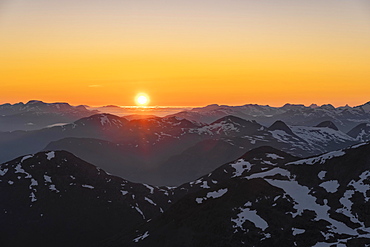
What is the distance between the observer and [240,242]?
365ft

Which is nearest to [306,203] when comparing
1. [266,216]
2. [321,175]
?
[266,216]

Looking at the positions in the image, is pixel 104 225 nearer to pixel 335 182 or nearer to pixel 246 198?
pixel 246 198

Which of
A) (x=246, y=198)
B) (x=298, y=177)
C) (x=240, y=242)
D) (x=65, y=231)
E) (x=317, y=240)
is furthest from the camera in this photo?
(x=65, y=231)

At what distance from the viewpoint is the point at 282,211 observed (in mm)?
120375

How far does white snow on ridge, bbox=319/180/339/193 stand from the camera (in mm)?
129587

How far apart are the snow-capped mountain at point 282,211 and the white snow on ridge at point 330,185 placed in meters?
0.34

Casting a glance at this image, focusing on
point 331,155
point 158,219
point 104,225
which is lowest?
point 104,225

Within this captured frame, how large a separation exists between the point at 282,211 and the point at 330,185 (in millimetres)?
25998

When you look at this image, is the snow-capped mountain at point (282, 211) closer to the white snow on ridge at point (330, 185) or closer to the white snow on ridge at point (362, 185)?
the white snow on ridge at point (362, 185)

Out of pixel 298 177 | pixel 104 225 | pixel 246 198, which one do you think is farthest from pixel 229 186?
pixel 104 225

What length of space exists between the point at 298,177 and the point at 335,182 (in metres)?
14.7

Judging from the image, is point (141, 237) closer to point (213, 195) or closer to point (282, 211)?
point (213, 195)

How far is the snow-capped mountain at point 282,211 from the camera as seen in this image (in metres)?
108

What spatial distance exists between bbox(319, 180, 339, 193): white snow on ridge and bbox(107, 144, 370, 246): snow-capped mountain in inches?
13.3
